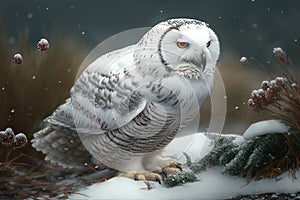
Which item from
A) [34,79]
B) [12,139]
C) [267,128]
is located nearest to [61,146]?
[12,139]

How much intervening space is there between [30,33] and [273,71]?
1.01 m

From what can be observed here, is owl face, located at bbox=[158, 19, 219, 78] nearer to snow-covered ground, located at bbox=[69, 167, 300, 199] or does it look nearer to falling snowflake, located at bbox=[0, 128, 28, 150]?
snow-covered ground, located at bbox=[69, 167, 300, 199]

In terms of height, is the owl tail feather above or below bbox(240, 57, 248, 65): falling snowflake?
below

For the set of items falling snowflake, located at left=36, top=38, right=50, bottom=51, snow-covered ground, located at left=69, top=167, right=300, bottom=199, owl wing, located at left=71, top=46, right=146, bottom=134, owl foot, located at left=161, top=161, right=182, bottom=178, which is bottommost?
snow-covered ground, located at left=69, top=167, right=300, bottom=199

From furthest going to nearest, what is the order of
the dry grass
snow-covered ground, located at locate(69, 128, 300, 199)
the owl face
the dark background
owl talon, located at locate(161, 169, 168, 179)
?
the dark background → the dry grass → owl talon, located at locate(161, 169, 168, 179) → snow-covered ground, located at locate(69, 128, 300, 199) → the owl face

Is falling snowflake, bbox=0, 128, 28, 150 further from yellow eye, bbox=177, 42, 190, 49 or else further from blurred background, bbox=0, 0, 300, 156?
yellow eye, bbox=177, 42, 190, 49

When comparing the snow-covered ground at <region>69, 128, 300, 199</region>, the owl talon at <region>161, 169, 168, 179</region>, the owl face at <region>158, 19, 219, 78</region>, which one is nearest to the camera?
the owl face at <region>158, 19, 219, 78</region>

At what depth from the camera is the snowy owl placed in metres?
1.98

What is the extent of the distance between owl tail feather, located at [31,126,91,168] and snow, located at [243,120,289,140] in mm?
607

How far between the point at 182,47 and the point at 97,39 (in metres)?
0.63

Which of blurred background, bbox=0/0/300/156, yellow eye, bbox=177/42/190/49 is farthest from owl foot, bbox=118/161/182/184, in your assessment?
yellow eye, bbox=177/42/190/49

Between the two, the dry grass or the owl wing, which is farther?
the dry grass

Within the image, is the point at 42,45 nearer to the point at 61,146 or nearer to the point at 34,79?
the point at 34,79

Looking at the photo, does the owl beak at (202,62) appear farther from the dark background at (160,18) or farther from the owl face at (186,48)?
the dark background at (160,18)
